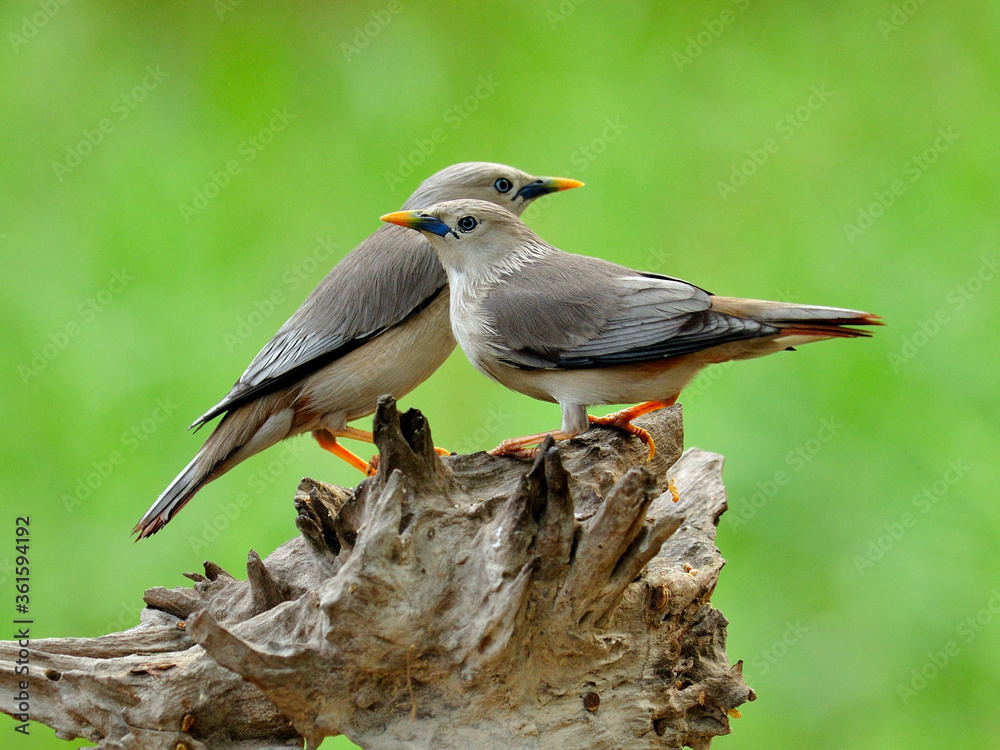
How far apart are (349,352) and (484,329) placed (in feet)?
2.24

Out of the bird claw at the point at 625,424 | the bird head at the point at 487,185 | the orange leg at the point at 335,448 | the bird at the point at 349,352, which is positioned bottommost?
the orange leg at the point at 335,448

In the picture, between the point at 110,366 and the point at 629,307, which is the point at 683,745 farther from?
the point at 110,366

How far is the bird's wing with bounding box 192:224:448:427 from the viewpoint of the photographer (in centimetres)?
352

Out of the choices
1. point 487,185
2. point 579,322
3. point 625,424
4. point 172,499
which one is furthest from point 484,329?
point 172,499

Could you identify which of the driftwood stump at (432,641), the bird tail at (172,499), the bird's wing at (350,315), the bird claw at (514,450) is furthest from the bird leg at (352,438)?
the bird claw at (514,450)

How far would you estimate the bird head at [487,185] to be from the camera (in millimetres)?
3672

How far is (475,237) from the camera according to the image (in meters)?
3.24

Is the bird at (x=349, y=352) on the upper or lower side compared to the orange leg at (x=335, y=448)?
upper

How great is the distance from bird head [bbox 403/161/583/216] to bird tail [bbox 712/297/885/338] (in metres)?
0.98

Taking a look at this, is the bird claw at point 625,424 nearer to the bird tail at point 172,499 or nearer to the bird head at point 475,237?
the bird head at point 475,237

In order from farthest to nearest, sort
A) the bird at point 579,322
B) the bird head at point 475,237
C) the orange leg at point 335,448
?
the orange leg at point 335,448
the bird head at point 475,237
the bird at point 579,322

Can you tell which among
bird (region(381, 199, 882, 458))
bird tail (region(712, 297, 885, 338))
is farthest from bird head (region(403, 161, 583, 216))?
bird tail (region(712, 297, 885, 338))

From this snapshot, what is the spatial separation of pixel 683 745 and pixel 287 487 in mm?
2633

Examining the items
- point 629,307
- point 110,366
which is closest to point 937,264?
point 629,307
